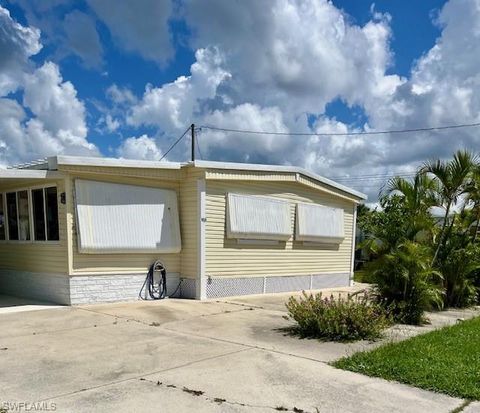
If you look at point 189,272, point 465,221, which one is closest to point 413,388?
point 189,272

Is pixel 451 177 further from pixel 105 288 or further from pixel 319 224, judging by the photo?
pixel 105 288

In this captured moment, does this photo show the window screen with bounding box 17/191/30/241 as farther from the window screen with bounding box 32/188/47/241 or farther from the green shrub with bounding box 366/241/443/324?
the green shrub with bounding box 366/241/443/324

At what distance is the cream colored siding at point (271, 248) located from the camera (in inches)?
438

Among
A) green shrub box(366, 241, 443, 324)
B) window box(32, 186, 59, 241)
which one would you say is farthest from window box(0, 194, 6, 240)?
green shrub box(366, 241, 443, 324)

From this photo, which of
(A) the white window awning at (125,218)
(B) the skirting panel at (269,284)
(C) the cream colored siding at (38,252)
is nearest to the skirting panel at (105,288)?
(C) the cream colored siding at (38,252)

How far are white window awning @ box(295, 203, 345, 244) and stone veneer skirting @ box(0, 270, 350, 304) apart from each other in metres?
1.38

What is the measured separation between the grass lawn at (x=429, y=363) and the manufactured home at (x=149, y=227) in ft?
17.9

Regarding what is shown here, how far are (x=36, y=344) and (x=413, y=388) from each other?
4.73 meters

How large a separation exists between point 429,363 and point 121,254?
21.9 feet

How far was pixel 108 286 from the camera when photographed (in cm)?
999

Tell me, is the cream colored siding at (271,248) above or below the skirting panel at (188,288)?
above

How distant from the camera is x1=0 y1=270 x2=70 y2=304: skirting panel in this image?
9578 millimetres

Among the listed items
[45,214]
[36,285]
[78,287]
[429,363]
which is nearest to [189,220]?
[78,287]

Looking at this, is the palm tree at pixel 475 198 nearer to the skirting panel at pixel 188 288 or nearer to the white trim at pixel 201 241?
the white trim at pixel 201 241
